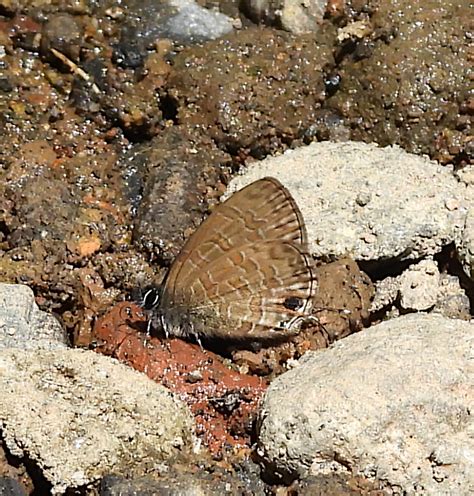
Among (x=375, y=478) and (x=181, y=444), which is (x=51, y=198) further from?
(x=375, y=478)

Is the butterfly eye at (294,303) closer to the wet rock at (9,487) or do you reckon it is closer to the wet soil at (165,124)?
the wet soil at (165,124)

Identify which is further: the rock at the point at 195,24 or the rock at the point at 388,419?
the rock at the point at 195,24

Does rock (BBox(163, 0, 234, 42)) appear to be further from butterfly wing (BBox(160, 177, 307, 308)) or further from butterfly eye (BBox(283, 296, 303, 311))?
butterfly eye (BBox(283, 296, 303, 311))

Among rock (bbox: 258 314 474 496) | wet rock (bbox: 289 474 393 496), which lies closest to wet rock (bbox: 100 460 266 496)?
rock (bbox: 258 314 474 496)

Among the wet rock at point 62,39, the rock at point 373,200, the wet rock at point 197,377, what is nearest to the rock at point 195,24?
the wet rock at point 62,39

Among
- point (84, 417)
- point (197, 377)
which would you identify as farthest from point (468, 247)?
point (84, 417)

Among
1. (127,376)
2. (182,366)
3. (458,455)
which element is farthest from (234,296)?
(458,455)
